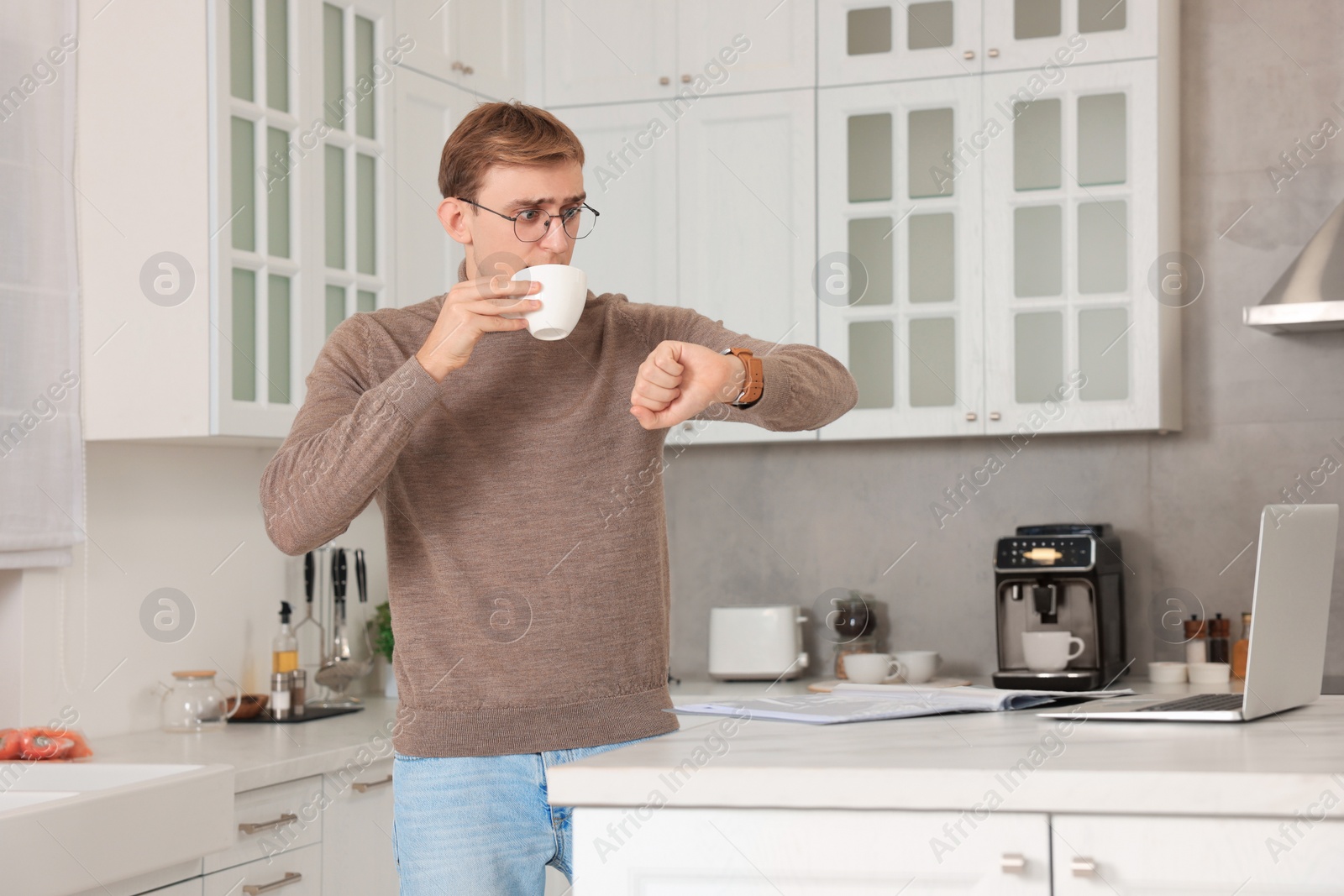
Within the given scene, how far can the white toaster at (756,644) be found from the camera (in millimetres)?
3326

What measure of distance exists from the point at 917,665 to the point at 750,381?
2.03 meters

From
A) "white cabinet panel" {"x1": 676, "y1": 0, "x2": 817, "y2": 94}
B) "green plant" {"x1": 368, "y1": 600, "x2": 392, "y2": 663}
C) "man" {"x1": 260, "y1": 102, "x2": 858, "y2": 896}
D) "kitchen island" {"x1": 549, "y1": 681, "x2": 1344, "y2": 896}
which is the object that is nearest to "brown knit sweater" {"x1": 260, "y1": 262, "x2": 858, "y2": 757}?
"man" {"x1": 260, "y1": 102, "x2": 858, "y2": 896}

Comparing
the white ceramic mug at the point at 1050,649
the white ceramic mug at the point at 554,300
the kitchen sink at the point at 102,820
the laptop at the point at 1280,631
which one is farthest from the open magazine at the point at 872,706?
the white ceramic mug at the point at 1050,649

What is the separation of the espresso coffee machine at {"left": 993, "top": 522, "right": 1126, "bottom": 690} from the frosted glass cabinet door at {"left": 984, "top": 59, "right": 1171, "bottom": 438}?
0.26 m

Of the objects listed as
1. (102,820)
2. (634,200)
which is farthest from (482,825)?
(634,200)

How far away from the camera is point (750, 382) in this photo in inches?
51.9

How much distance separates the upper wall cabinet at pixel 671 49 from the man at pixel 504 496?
1928 millimetres

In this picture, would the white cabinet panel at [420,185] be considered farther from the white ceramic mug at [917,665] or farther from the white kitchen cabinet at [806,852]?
the white kitchen cabinet at [806,852]

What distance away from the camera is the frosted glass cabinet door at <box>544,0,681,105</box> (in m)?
3.32

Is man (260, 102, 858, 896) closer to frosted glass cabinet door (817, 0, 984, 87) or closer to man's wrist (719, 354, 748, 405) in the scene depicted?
man's wrist (719, 354, 748, 405)

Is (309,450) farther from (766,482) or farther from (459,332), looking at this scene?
(766,482)

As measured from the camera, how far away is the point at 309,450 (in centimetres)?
126

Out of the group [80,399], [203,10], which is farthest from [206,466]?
[203,10]

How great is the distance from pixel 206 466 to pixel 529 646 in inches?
68.2
